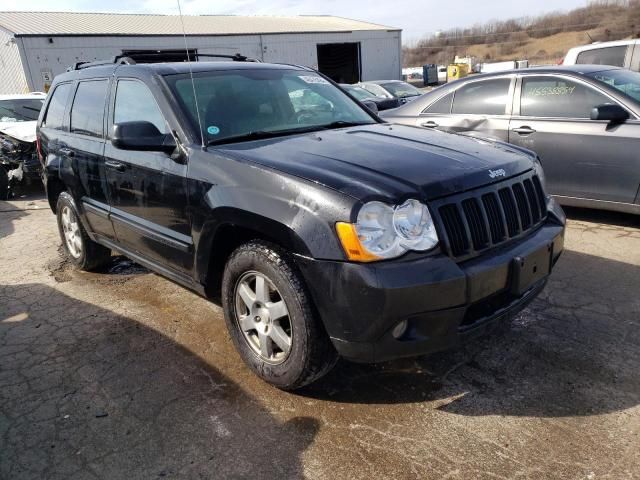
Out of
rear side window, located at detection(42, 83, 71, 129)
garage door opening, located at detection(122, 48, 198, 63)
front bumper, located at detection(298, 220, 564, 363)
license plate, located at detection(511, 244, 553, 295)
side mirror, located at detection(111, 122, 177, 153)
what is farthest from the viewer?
rear side window, located at detection(42, 83, 71, 129)

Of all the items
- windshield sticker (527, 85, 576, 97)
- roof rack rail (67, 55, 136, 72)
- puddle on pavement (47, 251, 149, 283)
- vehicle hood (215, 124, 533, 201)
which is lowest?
puddle on pavement (47, 251, 149, 283)

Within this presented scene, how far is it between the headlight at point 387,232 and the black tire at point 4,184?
28.8 feet

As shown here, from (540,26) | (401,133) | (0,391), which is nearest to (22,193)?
(0,391)

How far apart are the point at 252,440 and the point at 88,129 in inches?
117

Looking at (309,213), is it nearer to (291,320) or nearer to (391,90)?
(291,320)

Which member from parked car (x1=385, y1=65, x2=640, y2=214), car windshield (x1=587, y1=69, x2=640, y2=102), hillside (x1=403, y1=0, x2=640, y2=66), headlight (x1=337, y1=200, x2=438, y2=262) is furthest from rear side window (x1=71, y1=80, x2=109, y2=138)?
hillside (x1=403, y1=0, x2=640, y2=66)

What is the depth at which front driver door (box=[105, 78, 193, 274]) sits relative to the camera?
326 cm

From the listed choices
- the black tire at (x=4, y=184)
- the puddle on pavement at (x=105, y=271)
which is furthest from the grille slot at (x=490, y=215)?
the black tire at (x=4, y=184)

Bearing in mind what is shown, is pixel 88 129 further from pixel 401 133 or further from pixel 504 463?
pixel 504 463

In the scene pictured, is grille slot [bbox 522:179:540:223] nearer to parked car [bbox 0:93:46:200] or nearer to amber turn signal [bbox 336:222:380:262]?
amber turn signal [bbox 336:222:380:262]

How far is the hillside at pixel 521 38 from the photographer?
2408 inches

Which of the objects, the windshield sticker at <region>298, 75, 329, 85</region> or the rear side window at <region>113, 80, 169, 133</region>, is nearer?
the rear side window at <region>113, 80, 169, 133</region>

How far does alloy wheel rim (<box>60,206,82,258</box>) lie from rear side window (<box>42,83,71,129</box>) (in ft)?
2.63

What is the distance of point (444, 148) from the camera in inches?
121
